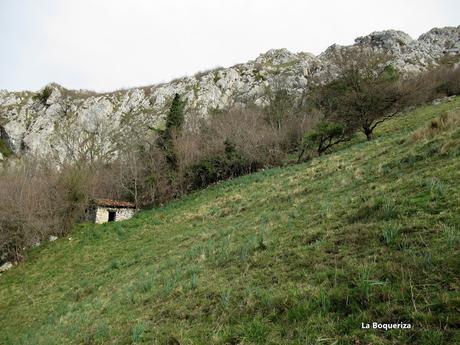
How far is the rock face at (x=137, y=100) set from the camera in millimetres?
88250

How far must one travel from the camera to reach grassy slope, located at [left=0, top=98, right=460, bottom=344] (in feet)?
15.3

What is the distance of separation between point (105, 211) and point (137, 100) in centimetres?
7841

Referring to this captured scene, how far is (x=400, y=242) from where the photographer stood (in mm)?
6023

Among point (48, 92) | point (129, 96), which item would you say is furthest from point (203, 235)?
point (48, 92)

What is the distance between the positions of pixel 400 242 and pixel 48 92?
4666 inches

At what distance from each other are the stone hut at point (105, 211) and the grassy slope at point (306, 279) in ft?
55.1

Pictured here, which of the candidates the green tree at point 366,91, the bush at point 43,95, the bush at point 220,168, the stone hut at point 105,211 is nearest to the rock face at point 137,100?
the bush at point 43,95

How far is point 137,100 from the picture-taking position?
10562cm

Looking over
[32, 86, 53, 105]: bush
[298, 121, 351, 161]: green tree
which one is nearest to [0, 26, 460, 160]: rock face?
[32, 86, 53, 105]: bush

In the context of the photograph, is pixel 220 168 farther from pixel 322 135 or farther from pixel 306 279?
pixel 306 279

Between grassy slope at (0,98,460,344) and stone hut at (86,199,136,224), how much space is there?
16.8 meters

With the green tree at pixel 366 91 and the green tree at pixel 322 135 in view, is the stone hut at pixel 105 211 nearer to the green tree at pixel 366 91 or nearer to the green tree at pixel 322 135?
the green tree at pixel 322 135

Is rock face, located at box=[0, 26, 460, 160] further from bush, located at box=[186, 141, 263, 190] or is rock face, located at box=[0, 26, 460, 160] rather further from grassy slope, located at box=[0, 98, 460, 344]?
grassy slope, located at box=[0, 98, 460, 344]

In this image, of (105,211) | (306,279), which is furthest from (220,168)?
(306,279)
